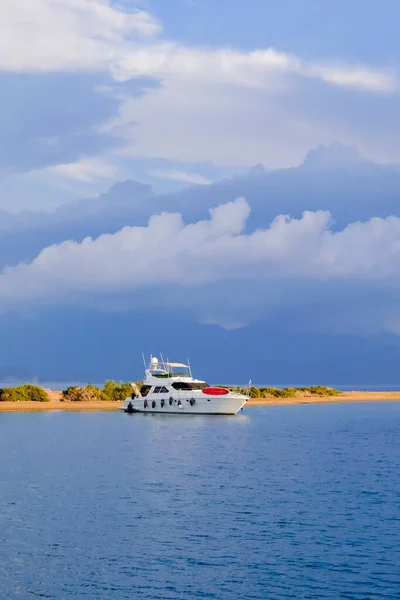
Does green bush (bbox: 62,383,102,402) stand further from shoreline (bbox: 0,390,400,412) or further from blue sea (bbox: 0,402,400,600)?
blue sea (bbox: 0,402,400,600)

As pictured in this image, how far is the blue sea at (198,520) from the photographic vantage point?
24.6 metres

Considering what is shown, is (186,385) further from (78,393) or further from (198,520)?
(198,520)

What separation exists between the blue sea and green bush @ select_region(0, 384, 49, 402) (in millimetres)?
A: 53083

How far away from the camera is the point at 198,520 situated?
111 feet

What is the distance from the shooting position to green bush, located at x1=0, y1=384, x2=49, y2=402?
119m

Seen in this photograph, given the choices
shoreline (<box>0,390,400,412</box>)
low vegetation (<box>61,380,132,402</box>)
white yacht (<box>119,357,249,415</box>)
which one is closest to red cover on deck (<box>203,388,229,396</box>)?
white yacht (<box>119,357,249,415</box>)

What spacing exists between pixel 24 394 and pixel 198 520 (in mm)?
91682

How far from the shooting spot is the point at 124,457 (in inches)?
2244

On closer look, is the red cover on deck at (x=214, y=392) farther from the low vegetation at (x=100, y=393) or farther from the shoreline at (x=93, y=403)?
the low vegetation at (x=100, y=393)

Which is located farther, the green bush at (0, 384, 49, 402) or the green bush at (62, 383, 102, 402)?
the green bush at (62, 383, 102, 402)

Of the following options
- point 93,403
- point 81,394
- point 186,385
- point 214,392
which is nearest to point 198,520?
point 214,392

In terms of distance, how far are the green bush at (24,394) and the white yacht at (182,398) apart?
1968cm

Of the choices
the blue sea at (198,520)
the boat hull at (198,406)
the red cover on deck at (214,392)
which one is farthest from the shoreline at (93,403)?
the blue sea at (198,520)

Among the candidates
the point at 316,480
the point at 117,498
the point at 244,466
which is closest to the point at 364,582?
the point at 117,498
